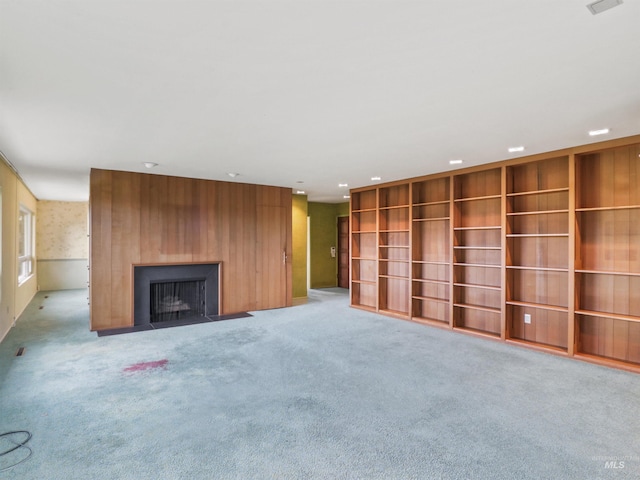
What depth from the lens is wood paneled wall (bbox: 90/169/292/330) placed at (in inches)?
217

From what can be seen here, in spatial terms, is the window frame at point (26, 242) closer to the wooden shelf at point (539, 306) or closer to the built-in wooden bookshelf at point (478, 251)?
the built-in wooden bookshelf at point (478, 251)

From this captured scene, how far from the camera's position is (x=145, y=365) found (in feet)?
12.9

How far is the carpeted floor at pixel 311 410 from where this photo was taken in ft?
7.27

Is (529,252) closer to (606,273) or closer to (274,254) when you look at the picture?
(606,273)

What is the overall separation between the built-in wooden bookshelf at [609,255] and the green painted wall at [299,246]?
5.10m

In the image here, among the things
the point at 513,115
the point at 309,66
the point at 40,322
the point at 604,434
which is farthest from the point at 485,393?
the point at 40,322

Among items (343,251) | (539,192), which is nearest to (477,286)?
(539,192)

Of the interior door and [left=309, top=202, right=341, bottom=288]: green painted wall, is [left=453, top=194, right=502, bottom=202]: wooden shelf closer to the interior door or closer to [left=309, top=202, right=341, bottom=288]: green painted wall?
the interior door

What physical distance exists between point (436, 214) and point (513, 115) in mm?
3032

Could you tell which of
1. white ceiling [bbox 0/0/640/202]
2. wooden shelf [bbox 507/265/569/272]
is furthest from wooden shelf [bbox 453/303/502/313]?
white ceiling [bbox 0/0/640/202]

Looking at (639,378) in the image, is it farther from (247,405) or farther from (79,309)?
(79,309)

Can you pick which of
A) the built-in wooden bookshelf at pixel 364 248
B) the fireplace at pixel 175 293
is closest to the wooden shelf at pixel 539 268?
the built-in wooden bookshelf at pixel 364 248

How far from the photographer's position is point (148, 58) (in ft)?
7.15

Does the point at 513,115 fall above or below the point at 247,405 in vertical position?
above
